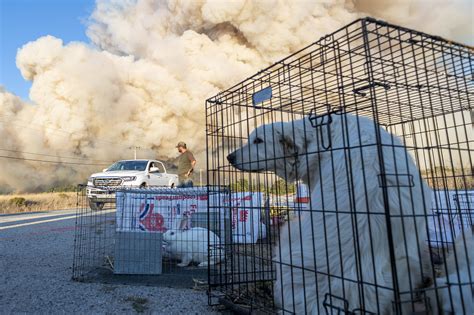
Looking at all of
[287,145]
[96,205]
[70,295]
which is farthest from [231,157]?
[96,205]

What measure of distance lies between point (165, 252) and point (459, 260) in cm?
303

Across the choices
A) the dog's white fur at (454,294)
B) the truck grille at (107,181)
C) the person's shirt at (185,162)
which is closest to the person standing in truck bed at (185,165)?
the person's shirt at (185,162)

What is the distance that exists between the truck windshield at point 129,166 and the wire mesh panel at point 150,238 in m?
4.45

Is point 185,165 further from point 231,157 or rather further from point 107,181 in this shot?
point 231,157

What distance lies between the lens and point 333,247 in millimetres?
1562

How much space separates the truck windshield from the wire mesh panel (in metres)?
4.45

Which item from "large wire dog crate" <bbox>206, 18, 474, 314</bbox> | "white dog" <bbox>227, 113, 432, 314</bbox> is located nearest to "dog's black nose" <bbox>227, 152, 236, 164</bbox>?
"large wire dog crate" <bbox>206, 18, 474, 314</bbox>

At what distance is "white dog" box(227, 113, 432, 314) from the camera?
4.56 ft

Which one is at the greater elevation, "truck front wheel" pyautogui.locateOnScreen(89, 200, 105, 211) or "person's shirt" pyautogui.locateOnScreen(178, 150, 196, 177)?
"person's shirt" pyautogui.locateOnScreen(178, 150, 196, 177)

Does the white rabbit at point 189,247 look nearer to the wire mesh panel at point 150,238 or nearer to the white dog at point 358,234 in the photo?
the wire mesh panel at point 150,238

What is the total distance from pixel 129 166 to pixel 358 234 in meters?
8.45

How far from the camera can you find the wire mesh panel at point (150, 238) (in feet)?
10.4

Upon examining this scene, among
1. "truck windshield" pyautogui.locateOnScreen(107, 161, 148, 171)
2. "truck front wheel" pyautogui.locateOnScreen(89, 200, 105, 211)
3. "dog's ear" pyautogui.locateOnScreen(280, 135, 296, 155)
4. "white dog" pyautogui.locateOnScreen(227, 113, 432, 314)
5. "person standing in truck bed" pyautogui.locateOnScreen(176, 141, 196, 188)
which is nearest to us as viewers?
Result: "white dog" pyautogui.locateOnScreen(227, 113, 432, 314)

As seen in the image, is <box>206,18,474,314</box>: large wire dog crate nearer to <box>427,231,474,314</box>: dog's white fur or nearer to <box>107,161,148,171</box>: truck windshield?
<box>427,231,474,314</box>: dog's white fur
